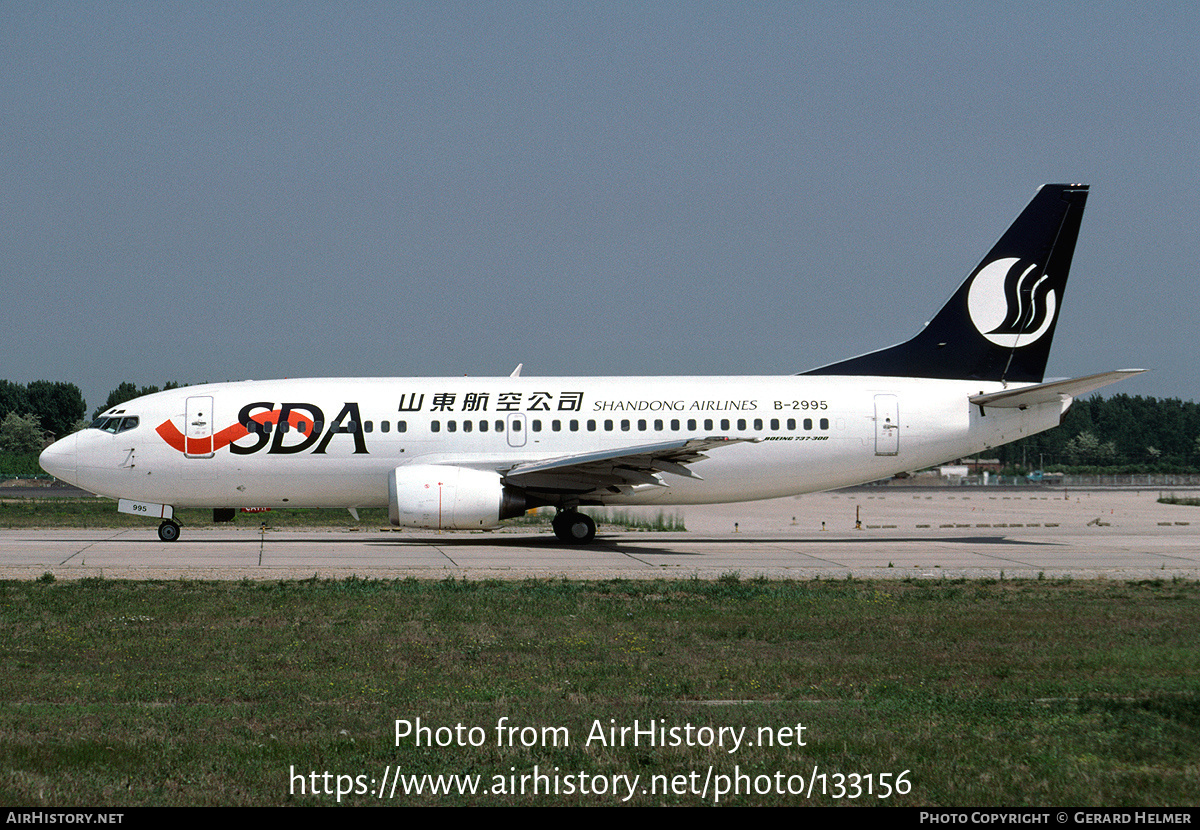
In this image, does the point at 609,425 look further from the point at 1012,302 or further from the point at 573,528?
the point at 1012,302

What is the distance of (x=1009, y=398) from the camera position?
85.3ft

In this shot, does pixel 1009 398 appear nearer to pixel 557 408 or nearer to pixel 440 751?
pixel 557 408

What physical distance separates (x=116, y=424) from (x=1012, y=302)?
2137 centimetres

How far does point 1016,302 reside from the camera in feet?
88.9

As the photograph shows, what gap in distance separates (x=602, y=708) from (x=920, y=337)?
2109 centimetres

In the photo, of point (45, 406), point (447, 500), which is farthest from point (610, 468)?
point (45, 406)

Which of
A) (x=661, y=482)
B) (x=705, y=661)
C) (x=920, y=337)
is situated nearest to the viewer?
(x=705, y=661)

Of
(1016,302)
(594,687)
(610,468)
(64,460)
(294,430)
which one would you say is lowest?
(594,687)

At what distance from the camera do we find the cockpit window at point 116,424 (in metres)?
25.9

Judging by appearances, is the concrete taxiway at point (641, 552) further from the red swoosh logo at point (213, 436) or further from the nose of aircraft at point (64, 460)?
the red swoosh logo at point (213, 436)

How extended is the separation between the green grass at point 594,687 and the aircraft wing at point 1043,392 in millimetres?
9251

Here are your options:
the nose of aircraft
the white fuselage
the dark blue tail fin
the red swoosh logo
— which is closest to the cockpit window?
the white fuselage

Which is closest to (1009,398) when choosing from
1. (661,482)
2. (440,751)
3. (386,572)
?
(661,482)

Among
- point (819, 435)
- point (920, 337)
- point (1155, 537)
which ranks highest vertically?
point (920, 337)
